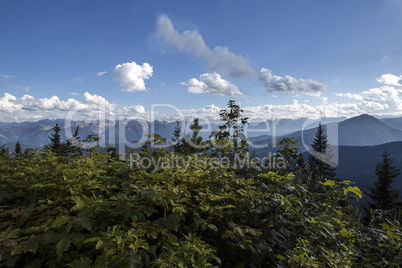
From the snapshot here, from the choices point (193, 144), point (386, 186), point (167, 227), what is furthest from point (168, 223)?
point (386, 186)

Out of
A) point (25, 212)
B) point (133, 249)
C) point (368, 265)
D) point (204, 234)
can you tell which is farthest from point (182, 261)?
point (368, 265)

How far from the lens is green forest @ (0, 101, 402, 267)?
197 cm

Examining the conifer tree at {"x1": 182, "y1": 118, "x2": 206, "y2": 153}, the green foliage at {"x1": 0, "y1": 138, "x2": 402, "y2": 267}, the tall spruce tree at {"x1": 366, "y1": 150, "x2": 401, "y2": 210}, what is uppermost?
the conifer tree at {"x1": 182, "y1": 118, "x2": 206, "y2": 153}

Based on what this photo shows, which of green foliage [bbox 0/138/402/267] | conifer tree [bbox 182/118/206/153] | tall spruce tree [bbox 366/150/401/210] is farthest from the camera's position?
tall spruce tree [bbox 366/150/401/210]

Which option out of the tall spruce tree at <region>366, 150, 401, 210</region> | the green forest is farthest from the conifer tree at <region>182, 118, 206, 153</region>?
the tall spruce tree at <region>366, 150, 401, 210</region>

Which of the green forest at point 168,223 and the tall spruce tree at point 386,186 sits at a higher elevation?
the green forest at point 168,223

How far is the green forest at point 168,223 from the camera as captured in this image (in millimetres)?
1968

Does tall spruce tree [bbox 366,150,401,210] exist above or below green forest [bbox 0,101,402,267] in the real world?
below

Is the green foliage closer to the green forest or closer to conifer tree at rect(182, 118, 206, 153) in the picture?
the green forest

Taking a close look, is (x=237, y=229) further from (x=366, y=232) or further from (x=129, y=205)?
(x=366, y=232)

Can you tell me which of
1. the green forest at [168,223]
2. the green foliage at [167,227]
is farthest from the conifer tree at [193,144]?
the green foliage at [167,227]

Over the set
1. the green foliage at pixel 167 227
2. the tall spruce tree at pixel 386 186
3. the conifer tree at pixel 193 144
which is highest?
the conifer tree at pixel 193 144

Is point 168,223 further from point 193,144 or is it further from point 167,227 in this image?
point 193,144

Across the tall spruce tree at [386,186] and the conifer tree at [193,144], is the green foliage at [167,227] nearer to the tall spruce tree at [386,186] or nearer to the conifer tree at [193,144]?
the conifer tree at [193,144]
